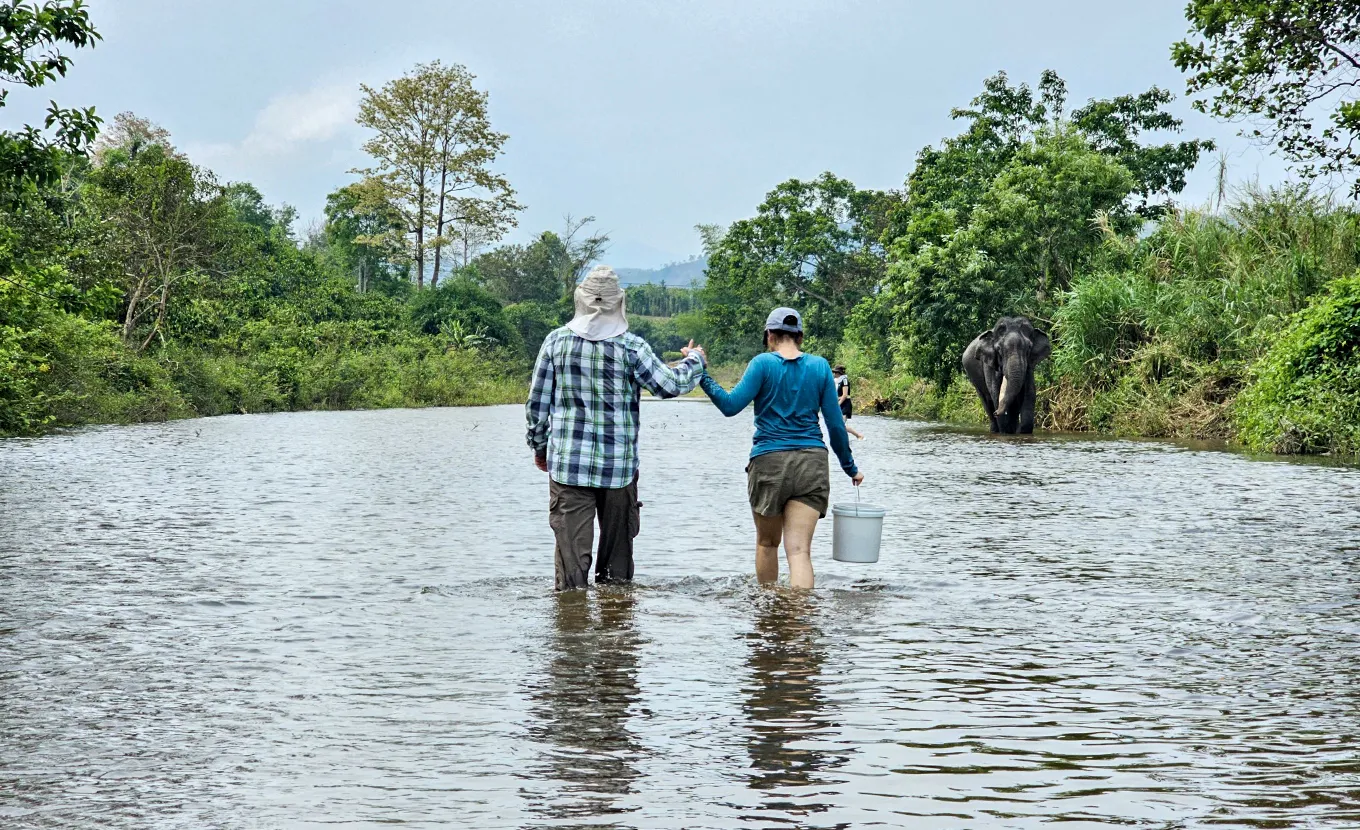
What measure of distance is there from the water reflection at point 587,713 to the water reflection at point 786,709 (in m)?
0.45

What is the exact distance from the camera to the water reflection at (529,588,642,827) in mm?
4422

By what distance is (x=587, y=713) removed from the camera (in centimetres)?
557

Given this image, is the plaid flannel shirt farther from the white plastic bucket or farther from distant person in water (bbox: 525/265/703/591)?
the white plastic bucket

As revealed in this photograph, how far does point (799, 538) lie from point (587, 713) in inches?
Result: 123

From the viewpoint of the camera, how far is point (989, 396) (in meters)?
32.2

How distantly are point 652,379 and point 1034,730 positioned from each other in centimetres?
333

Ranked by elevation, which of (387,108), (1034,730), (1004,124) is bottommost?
(1034,730)

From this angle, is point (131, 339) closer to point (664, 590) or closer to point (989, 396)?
point (989, 396)

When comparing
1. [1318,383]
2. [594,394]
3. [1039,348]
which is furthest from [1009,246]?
[594,394]

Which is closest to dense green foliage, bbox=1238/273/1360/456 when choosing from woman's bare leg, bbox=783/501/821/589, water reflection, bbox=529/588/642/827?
woman's bare leg, bbox=783/501/821/589

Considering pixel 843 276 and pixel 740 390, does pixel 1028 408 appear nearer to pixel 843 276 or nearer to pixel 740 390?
pixel 740 390

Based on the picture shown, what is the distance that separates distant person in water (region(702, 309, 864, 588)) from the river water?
56 centimetres

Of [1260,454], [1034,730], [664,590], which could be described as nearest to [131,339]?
[1260,454]

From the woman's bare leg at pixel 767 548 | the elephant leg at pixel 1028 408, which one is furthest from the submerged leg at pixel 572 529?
the elephant leg at pixel 1028 408
